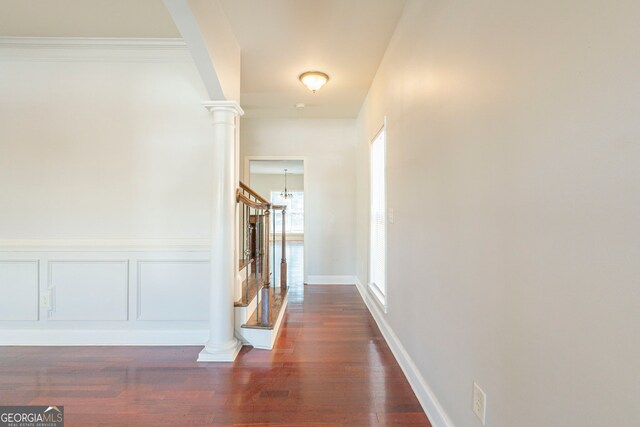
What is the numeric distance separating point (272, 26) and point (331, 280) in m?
3.71

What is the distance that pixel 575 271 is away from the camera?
31.3 inches

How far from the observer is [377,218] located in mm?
3502

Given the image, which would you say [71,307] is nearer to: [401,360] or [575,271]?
[401,360]

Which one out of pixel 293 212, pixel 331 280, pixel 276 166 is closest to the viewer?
pixel 331 280

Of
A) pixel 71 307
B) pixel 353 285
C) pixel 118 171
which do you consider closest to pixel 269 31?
pixel 118 171

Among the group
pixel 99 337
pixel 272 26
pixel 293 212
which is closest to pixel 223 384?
pixel 99 337

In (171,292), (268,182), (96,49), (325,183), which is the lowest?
(171,292)

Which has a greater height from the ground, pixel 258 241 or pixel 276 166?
pixel 276 166

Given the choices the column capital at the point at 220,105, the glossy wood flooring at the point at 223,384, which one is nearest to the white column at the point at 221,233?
the column capital at the point at 220,105

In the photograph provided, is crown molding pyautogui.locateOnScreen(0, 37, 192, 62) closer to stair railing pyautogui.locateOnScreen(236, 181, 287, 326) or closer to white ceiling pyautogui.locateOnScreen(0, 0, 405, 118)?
white ceiling pyautogui.locateOnScreen(0, 0, 405, 118)

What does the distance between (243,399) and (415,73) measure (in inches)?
96.6

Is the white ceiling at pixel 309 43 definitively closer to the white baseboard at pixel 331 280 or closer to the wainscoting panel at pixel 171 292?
the wainscoting panel at pixel 171 292

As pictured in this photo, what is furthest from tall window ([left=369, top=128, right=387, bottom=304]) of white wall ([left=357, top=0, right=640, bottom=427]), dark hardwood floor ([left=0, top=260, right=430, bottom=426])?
white wall ([left=357, top=0, right=640, bottom=427])

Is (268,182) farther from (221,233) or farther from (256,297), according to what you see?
(221,233)
